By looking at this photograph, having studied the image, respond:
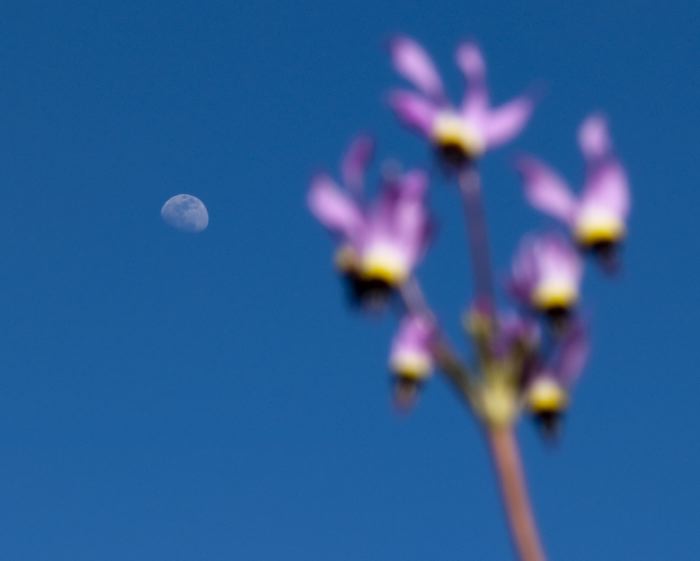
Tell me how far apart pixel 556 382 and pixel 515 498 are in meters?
0.41

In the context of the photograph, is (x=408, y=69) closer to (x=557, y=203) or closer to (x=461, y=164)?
(x=461, y=164)

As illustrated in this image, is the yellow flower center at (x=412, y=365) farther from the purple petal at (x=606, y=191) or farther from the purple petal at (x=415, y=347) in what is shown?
the purple petal at (x=606, y=191)

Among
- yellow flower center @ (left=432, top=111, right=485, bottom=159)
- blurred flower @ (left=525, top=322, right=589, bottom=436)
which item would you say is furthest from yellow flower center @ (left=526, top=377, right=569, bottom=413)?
yellow flower center @ (left=432, top=111, right=485, bottom=159)

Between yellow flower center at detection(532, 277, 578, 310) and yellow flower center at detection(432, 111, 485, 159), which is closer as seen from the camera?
yellow flower center at detection(532, 277, 578, 310)

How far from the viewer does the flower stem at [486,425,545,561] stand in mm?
1306

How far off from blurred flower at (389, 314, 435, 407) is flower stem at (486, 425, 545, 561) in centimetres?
28

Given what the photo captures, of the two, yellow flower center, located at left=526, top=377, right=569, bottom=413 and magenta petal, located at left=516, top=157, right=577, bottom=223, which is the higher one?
magenta petal, located at left=516, top=157, right=577, bottom=223

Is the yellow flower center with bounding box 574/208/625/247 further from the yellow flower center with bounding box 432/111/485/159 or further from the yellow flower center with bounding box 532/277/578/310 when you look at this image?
the yellow flower center with bounding box 432/111/485/159

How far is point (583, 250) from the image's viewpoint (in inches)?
69.6

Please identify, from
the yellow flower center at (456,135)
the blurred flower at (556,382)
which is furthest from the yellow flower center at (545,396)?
the yellow flower center at (456,135)

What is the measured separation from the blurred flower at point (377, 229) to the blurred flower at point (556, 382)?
1.11 ft

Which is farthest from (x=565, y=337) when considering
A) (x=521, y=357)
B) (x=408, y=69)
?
(x=408, y=69)

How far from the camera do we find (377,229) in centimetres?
175

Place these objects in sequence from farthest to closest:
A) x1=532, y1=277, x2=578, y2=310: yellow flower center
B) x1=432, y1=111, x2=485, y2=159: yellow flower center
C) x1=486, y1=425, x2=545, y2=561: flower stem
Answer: x1=432, y1=111, x2=485, y2=159: yellow flower center
x1=532, y1=277, x2=578, y2=310: yellow flower center
x1=486, y1=425, x2=545, y2=561: flower stem
